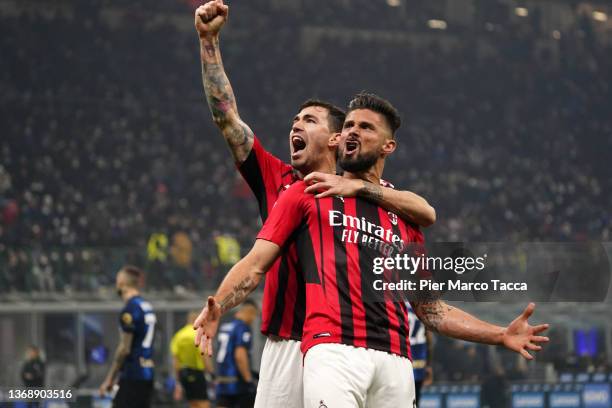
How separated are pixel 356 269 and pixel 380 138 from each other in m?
0.59

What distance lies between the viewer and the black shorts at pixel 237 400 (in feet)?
36.1

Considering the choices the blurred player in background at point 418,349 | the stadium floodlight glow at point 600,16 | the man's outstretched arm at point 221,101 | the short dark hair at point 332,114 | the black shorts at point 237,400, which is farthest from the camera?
the stadium floodlight glow at point 600,16

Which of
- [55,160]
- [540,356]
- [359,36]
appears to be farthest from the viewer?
[359,36]

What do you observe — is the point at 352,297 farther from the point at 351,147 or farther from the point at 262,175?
the point at 262,175

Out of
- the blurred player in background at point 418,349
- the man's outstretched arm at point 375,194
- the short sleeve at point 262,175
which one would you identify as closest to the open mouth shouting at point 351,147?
the man's outstretched arm at point 375,194

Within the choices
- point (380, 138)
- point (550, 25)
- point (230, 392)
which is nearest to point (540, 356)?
point (230, 392)

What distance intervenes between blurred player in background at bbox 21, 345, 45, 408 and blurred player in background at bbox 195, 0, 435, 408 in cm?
1018

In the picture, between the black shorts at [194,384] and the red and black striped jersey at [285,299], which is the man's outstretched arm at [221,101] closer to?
the red and black striped jersey at [285,299]

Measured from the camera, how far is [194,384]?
37.3 ft

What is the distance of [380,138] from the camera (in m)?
4.43

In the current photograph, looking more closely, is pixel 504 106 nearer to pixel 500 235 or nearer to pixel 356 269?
pixel 500 235

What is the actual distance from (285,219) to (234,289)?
1.23ft

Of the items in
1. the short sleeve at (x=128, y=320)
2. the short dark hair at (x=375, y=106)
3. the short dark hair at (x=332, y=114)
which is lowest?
the short sleeve at (x=128, y=320)
